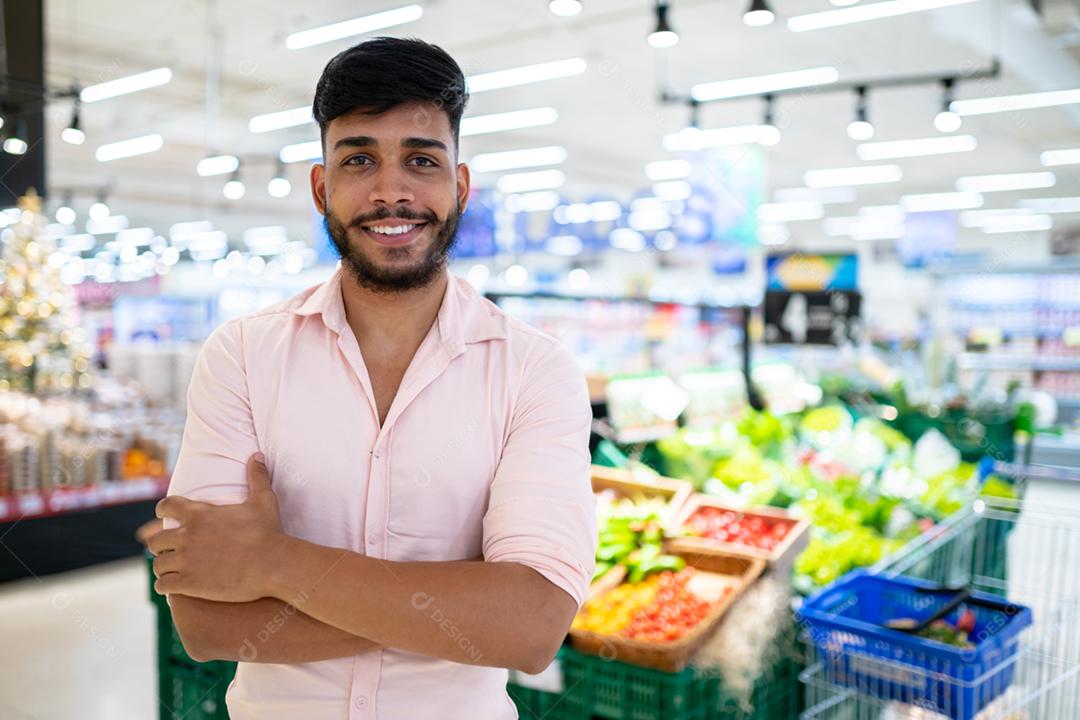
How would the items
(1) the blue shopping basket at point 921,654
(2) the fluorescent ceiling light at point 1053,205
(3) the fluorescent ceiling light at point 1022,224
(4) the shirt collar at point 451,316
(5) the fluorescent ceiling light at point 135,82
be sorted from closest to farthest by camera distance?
(4) the shirt collar at point 451,316
(1) the blue shopping basket at point 921,654
(5) the fluorescent ceiling light at point 135,82
(2) the fluorescent ceiling light at point 1053,205
(3) the fluorescent ceiling light at point 1022,224

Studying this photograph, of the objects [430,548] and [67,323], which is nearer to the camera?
[430,548]

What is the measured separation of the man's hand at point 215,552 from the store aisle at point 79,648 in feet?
11.6

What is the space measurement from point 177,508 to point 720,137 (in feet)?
39.1

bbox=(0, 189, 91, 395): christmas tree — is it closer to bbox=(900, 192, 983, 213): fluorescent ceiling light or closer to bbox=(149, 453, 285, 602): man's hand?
bbox=(149, 453, 285, 602): man's hand

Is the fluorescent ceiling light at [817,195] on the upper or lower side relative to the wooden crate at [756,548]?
upper

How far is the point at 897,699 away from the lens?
99.0 inches

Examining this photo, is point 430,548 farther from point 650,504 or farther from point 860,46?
point 860,46

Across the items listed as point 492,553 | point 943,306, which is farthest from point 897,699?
point 943,306

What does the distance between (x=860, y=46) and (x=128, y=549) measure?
30.2 feet

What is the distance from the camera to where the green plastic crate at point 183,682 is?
9.82ft

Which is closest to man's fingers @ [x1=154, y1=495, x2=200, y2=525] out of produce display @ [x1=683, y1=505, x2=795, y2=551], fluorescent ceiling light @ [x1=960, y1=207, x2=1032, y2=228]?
produce display @ [x1=683, y1=505, x2=795, y2=551]

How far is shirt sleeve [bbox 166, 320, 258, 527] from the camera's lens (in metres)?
1.38

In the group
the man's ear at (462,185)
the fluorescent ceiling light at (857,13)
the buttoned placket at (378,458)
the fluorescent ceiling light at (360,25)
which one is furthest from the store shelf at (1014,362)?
the buttoned placket at (378,458)

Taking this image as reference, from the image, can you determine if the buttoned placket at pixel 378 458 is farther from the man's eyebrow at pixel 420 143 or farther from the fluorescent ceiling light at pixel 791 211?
the fluorescent ceiling light at pixel 791 211
